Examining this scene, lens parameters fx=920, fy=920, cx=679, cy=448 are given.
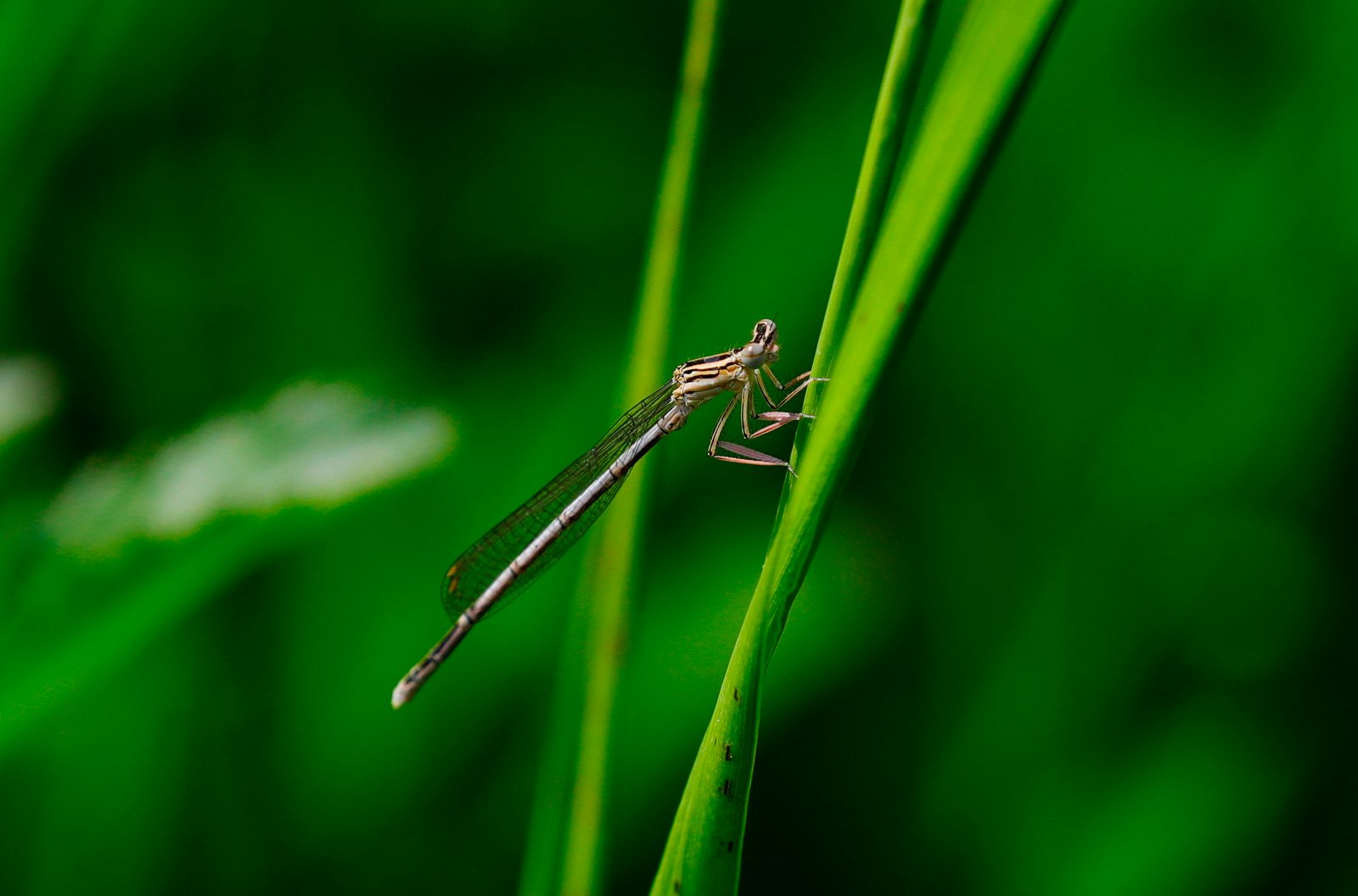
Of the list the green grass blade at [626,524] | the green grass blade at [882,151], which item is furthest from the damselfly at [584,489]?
the green grass blade at [882,151]

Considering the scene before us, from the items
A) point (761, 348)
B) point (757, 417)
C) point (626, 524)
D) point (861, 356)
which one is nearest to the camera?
point (861, 356)

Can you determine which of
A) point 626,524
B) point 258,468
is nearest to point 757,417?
point 626,524

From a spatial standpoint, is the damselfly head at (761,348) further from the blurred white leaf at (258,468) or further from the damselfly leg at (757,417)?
the blurred white leaf at (258,468)

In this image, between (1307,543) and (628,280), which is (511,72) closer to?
(628,280)

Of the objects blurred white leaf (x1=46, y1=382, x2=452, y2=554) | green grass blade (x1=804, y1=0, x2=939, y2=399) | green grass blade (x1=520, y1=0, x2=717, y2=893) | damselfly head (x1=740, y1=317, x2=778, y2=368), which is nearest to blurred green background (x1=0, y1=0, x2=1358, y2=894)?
blurred white leaf (x1=46, y1=382, x2=452, y2=554)

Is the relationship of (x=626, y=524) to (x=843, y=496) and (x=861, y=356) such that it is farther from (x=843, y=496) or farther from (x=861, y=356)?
(x=843, y=496)

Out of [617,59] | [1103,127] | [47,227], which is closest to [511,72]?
[617,59]
